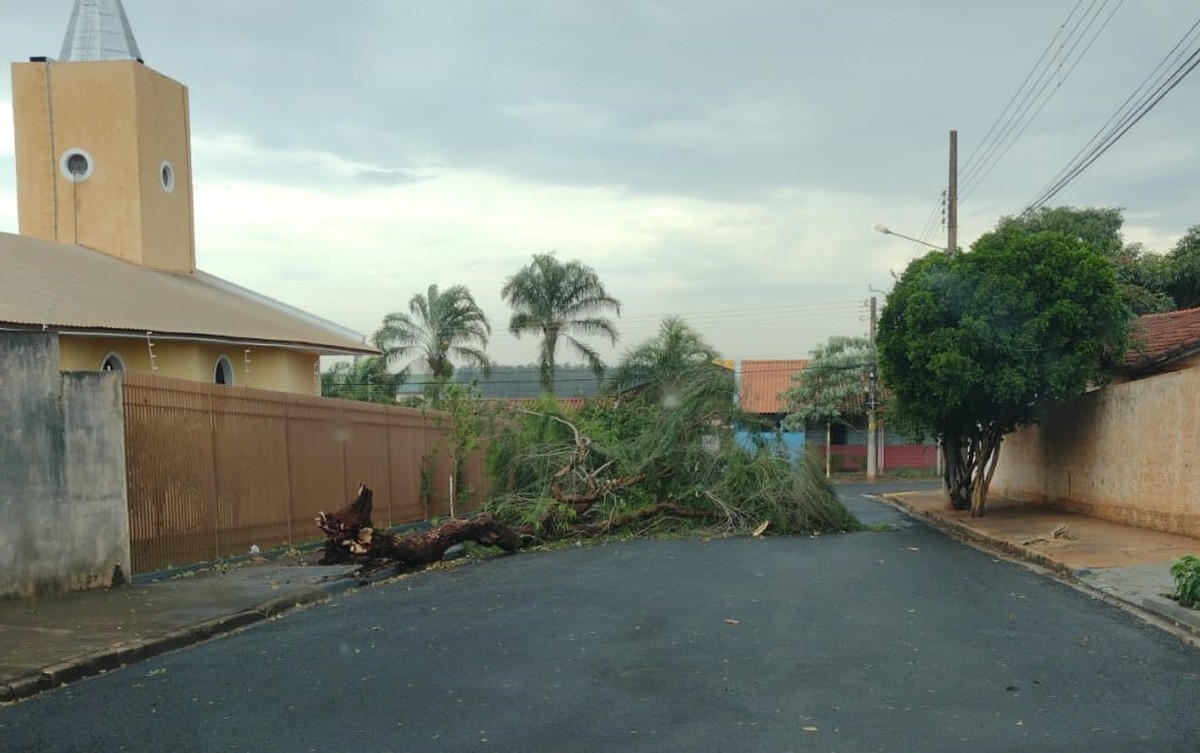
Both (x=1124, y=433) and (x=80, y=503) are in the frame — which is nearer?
(x=80, y=503)

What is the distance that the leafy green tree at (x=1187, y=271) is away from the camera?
3628 cm

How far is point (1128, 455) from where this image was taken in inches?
704

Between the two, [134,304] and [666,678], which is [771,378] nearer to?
[134,304]

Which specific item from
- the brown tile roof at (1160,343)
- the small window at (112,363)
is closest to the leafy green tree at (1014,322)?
the brown tile roof at (1160,343)

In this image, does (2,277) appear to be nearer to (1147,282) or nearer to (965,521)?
(965,521)

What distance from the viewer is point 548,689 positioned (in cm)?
708

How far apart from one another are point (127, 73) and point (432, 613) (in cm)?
1833

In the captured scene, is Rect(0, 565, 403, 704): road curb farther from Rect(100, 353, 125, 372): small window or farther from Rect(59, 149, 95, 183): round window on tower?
Rect(59, 149, 95, 183): round window on tower

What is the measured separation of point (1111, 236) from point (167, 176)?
31.4 meters

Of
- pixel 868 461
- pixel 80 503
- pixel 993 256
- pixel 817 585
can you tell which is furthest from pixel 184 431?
pixel 868 461

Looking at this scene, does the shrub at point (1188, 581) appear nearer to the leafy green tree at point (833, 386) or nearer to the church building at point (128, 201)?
the church building at point (128, 201)

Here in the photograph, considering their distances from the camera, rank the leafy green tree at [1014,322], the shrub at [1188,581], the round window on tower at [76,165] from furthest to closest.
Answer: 1. the round window on tower at [76,165]
2. the leafy green tree at [1014,322]
3. the shrub at [1188,581]

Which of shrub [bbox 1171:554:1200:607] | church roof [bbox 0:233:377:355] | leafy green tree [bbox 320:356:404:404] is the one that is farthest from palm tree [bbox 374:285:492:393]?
shrub [bbox 1171:554:1200:607]

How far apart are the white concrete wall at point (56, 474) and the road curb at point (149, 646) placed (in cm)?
209
